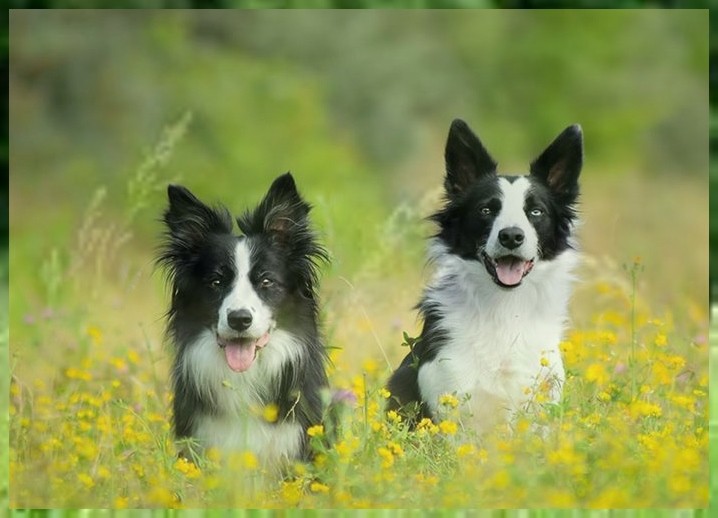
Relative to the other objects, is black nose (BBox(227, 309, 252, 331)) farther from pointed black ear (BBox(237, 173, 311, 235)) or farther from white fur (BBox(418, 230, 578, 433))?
white fur (BBox(418, 230, 578, 433))

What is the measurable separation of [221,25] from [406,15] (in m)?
0.78

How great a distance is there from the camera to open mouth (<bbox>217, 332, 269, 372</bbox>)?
133 inches

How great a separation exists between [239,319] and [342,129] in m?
2.40

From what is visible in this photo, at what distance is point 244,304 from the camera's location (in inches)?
129

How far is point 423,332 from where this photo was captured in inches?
143

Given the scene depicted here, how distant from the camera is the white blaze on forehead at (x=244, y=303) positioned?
3293 mm

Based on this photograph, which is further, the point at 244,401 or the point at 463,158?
the point at 463,158

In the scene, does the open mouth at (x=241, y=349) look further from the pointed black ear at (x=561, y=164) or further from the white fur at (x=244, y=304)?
the pointed black ear at (x=561, y=164)

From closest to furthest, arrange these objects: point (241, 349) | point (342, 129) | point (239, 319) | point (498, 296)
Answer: point (239, 319) < point (241, 349) < point (498, 296) < point (342, 129)

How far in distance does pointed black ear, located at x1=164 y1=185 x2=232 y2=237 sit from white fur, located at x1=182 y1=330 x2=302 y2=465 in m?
0.31

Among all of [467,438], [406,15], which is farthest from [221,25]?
[467,438]

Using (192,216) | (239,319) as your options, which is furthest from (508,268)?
(192,216)

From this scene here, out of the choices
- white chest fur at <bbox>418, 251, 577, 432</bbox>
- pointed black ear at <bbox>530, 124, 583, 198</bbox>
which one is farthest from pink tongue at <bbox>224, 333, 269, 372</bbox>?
pointed black ear at <bbox>530, 124, 583, 198</bbox>

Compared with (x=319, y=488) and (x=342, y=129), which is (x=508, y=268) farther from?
(x=342, y=129)
